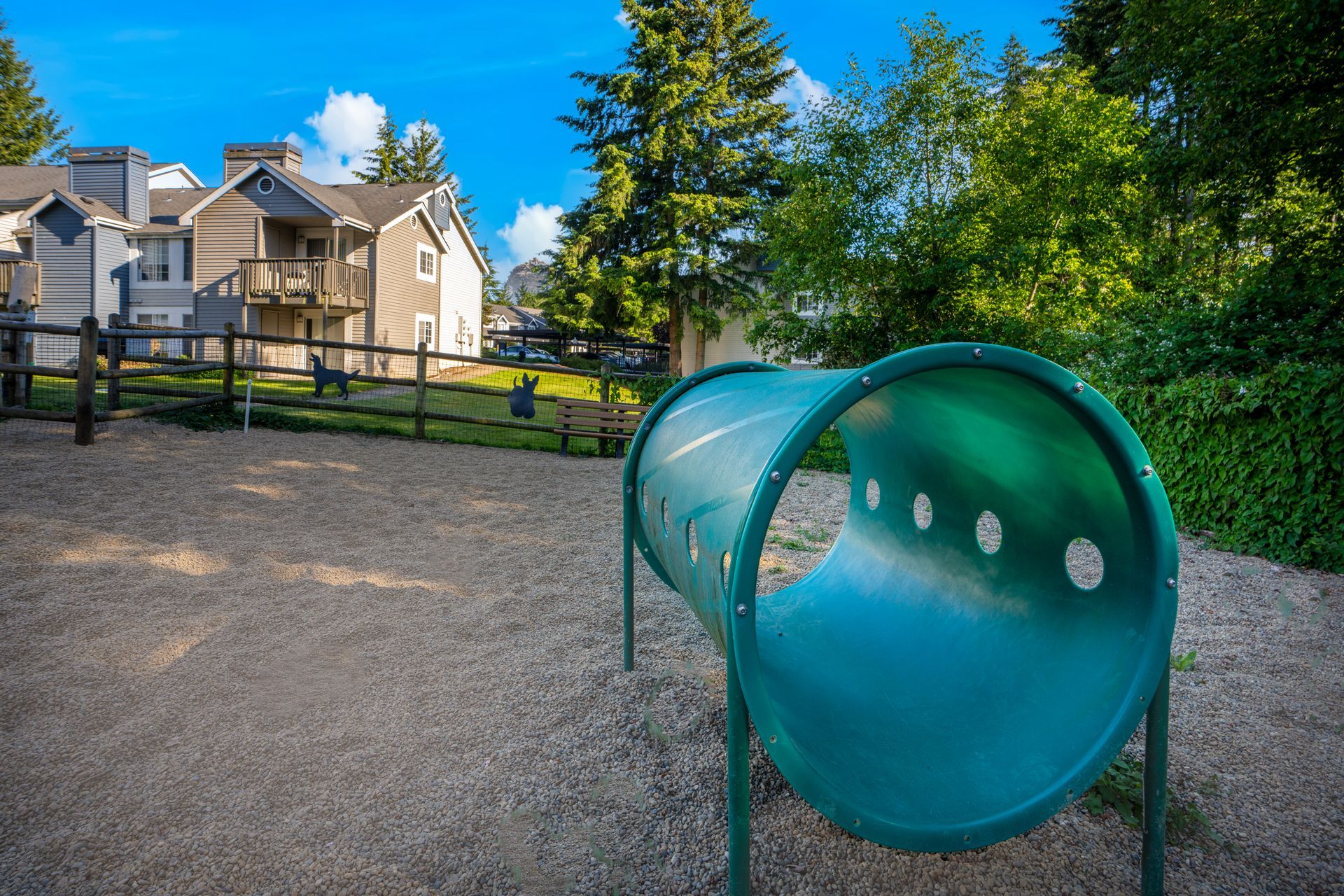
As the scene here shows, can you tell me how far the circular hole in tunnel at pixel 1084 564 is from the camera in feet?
19.0

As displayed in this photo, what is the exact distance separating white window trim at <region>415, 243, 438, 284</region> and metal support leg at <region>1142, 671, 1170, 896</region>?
29.5 metres

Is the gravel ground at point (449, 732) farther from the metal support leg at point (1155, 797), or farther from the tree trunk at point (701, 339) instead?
the tree trunk at point (701, 339)

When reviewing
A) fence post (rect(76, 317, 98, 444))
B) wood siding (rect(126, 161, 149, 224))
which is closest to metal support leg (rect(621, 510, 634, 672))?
fence post (rect(76, 317, 98, 444))

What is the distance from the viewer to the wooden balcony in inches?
918

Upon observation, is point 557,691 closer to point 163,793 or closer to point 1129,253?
point 163,793

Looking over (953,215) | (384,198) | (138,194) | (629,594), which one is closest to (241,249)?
(384,198)

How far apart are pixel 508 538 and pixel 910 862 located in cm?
462

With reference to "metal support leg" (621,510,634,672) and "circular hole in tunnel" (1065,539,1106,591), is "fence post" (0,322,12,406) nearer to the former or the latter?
"metal support leg" (621,510,634,672)

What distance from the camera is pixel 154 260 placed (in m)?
26.7

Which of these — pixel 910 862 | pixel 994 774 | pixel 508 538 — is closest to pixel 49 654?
pixel 508 538

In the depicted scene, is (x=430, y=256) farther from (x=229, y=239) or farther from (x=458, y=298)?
(x=229, y=239)

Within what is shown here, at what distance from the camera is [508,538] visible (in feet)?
21.2

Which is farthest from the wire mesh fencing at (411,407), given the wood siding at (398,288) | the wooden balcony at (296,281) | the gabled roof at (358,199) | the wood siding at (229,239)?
the wood siding at (229,239)

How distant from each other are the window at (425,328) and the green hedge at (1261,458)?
2598cm
